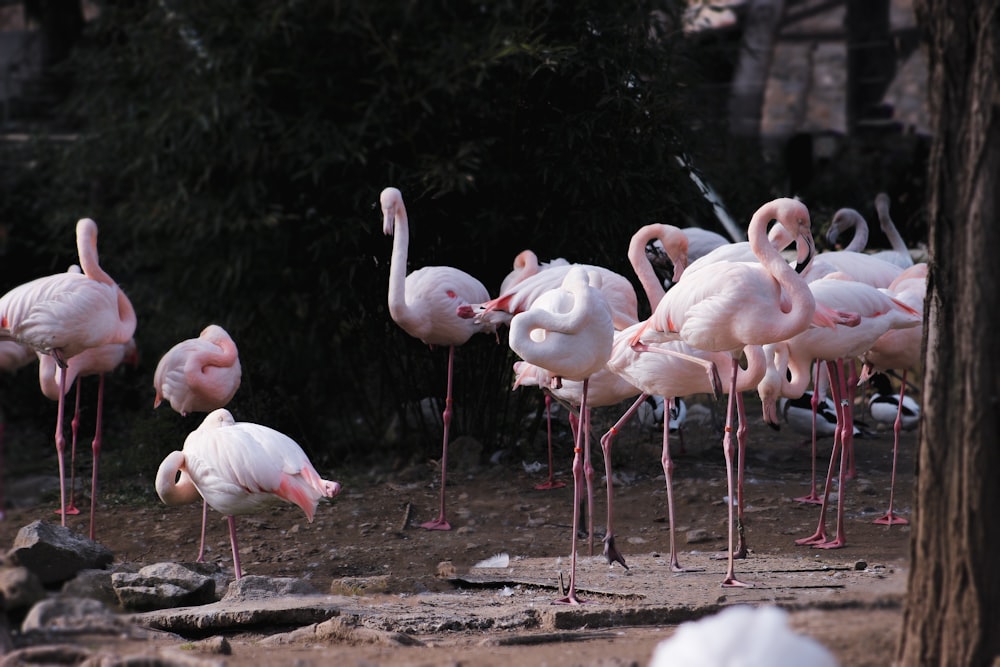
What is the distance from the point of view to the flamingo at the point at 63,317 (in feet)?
20.0

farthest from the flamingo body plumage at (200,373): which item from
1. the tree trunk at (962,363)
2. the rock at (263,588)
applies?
the tree trunk at (962,363)

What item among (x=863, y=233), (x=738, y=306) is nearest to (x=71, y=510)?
(x=738, y=306)

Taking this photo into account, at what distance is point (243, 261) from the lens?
7547mm

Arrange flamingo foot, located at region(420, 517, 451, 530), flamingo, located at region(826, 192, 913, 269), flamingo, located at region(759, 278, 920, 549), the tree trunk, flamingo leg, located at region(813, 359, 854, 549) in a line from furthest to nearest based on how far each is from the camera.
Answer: flamingo, located at region(826, 192, 913, 269), flamingo foot, located at region(420, 517, 451, 530), flamingo leg, located at region(813, 359, 854, 549), flamingo, located at region(759, 278, 920, 549), the tree trunk

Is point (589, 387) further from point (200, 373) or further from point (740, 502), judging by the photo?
point (200, 373)

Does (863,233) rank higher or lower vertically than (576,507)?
higher

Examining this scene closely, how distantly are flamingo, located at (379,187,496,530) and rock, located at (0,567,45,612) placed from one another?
3.31 metres

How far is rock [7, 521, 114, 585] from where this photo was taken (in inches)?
180

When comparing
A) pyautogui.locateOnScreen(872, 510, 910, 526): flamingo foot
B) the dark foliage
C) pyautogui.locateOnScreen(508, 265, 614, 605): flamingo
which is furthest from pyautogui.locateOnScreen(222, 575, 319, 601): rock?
the dark foliage

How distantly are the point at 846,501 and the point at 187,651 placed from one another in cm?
374

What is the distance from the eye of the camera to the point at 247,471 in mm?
4844

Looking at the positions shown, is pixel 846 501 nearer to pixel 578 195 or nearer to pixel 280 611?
pixel 578 195

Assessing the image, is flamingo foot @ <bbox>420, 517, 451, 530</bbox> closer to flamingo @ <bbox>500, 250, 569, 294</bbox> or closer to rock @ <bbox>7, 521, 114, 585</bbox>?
flamingo @ <bbox>500, 250, 569, 294</bbox>

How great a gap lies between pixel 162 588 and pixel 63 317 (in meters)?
2.08
